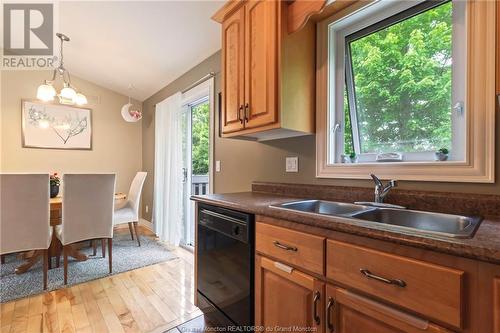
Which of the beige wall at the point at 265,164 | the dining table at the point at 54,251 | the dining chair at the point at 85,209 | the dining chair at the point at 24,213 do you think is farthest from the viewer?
the dining table at the point at 54,251

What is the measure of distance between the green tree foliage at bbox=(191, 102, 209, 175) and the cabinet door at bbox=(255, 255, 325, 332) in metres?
2.27

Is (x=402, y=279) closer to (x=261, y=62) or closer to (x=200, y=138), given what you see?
(x=261, y=62)

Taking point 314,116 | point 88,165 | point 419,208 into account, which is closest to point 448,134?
point 419,208

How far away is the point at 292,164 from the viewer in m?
1.86

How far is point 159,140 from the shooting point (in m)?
3.89

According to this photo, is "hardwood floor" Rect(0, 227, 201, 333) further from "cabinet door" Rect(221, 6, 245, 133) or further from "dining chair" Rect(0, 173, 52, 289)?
"cabinet door" Rect(221, 6, 245, 133)

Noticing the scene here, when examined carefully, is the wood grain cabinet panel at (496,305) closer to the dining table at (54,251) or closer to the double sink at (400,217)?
the double sink at (400,217)

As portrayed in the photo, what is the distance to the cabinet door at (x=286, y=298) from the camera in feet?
3.26

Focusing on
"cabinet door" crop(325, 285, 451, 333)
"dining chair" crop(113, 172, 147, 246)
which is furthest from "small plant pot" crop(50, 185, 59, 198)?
"cabinet door" crop(325, 285, 451, 333)

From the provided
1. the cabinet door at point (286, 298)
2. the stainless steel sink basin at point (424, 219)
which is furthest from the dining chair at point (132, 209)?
the stainless steel sink basin at point (424, 219)

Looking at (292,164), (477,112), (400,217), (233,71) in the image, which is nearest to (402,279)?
(400,217)

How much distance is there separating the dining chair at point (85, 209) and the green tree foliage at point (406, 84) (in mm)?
2352

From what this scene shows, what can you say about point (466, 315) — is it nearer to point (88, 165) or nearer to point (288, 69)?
point (288, 69)

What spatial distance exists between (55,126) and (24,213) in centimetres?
236
